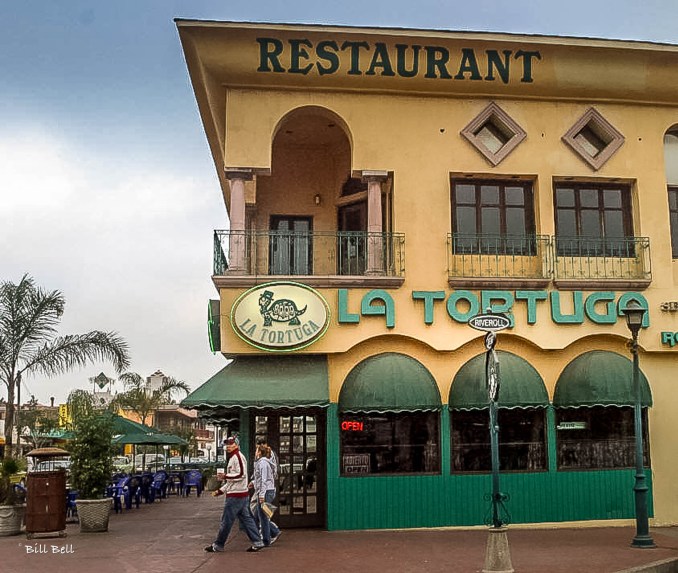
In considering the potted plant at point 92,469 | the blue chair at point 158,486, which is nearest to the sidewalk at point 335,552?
the potted plant at point 92,469

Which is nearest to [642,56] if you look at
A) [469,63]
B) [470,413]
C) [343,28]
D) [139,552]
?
[469,63]

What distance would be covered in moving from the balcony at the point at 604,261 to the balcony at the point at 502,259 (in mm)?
327

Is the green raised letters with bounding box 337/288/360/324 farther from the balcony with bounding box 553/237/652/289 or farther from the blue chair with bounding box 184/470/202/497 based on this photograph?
the blue chair with bounding box 184/470/202/497

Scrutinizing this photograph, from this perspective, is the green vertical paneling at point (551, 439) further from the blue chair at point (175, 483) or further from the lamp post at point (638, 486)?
the blue chair at point (175, 483)

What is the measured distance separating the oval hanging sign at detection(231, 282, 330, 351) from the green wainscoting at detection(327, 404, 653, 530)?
159 cm

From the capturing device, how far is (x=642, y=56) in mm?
17469

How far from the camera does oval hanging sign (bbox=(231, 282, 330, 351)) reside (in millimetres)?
16156

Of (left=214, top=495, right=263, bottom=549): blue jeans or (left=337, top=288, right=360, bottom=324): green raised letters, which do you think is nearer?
(left=214, top=495, right=263, bottom=549): blue jeans

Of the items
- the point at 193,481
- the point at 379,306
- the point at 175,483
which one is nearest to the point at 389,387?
the point at 379,306

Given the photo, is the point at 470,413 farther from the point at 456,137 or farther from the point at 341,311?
the point at 456,137

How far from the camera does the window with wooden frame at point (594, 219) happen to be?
1775 centimetres

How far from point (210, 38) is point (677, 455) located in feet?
42.3

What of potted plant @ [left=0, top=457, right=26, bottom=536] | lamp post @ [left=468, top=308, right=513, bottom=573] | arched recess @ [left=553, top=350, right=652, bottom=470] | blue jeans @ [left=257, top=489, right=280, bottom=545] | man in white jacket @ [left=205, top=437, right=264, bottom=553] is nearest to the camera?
lamp post @ [left=468, top=308, right=513, bottom=573]

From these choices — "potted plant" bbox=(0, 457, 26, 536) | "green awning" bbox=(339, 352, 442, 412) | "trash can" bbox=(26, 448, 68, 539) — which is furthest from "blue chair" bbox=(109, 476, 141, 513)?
"green awning" bbox=(339, 352, 442, 412)
